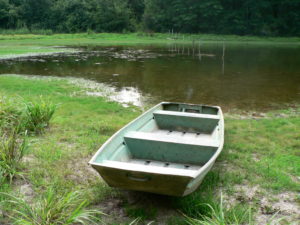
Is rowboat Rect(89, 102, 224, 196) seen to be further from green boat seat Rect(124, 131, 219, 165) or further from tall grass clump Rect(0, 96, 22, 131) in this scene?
tall grass clump Rect(0, 96, 22, 131)

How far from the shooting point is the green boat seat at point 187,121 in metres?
5.68

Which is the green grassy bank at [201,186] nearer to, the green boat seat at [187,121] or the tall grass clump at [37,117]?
the tall grass clump at [37,117]

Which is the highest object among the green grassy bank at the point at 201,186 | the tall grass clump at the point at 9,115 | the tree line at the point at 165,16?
the tree line at the point at 165,16

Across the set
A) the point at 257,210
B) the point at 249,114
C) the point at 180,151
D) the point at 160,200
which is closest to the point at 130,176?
the point at 160,200

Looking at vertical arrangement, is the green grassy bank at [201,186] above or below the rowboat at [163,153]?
below

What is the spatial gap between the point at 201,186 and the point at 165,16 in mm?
48745

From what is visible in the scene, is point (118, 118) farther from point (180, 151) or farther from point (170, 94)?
point (170, 94)

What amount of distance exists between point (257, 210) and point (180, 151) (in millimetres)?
1234

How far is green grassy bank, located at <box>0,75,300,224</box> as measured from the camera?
3479 mm

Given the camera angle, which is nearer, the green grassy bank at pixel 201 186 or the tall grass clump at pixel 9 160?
the green grassy bank at pixel 201 186

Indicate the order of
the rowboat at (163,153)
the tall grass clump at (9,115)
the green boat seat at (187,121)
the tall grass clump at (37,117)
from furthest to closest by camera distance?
the green boat seat at (187,121) < the tall grass clump at (37,117) < the tall grass clump at (9,115) < the rowboat at (163,153)

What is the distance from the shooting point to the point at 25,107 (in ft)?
18.4

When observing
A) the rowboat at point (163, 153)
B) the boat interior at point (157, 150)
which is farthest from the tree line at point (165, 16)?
the boat interior at point (157, 150)

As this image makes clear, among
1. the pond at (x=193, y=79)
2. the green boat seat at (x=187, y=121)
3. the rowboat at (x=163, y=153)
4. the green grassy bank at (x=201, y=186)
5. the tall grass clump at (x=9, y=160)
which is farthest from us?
the pond at (x=193, y=79)
